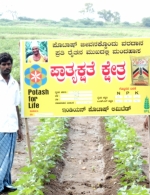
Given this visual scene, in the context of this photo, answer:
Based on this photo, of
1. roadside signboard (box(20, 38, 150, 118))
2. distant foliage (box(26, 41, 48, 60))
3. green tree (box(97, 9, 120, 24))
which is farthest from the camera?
green tree (box(97, 9, 120, 24))

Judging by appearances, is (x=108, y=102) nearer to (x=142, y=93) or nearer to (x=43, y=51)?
(x=142, y=93)

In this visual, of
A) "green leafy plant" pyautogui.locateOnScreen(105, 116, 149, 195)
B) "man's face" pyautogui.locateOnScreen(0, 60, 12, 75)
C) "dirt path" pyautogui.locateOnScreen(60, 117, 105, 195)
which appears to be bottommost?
"dirt path" pyautogui.locateOnScreen(60, 117, 105, 195)

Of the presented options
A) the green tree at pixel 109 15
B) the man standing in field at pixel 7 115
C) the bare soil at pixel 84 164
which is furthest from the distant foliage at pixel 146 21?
the man standing in field at pixel 7 115

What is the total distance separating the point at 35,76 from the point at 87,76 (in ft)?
2.31

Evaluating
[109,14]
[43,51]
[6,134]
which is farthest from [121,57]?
[109,14]

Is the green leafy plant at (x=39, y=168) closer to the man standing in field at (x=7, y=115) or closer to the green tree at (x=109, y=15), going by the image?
the man standing in field at (x=7, y=115)

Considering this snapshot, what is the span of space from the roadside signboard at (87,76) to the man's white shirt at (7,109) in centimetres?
28

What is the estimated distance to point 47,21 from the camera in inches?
2393

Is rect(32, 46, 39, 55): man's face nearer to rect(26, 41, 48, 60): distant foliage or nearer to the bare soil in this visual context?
rect(26, 41, 48, 60): distant foliage

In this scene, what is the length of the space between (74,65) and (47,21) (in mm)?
54711

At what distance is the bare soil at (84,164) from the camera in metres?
7.43

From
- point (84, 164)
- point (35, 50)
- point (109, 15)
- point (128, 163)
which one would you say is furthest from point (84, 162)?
point (109, 15)

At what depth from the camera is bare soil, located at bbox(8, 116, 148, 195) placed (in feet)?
24.4

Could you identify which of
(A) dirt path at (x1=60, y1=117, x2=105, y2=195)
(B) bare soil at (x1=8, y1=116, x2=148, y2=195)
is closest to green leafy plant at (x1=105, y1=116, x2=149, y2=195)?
(B) bare soil at (x1=8, y1=116, x2=148, y2=195)
